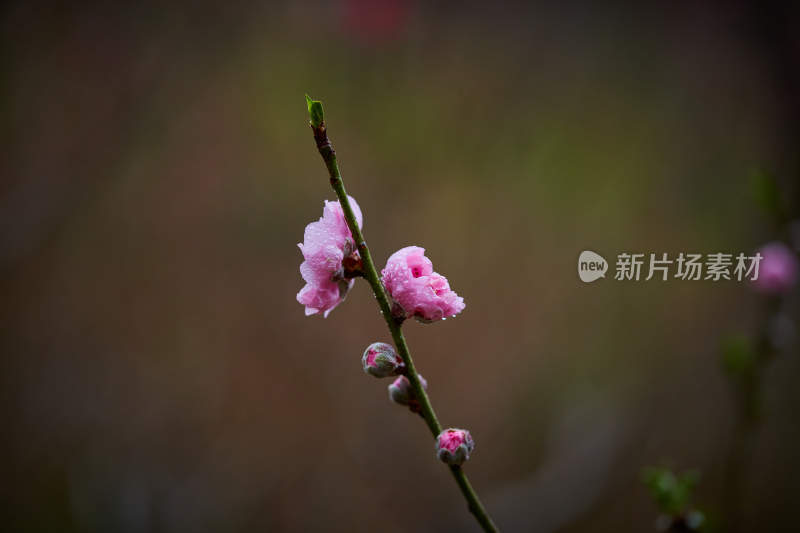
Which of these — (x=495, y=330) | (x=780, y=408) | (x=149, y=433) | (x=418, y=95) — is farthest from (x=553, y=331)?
(x=149, y=433)

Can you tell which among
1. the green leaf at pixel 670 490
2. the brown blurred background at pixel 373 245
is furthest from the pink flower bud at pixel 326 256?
the brown blurred background at pixel 373 245

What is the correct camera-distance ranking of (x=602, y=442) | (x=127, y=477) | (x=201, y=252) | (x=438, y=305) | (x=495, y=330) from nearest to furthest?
(x=438, y=305) → (x=127, y=477) → (x=602, y=442) → (x=201, y=252) → (x=495, y=330)

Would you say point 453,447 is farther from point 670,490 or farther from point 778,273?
point 778,273

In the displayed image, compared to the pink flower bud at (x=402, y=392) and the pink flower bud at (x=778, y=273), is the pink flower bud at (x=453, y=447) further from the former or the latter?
the pink flower bud at (x=778, y=273)

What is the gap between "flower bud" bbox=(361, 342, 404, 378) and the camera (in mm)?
408

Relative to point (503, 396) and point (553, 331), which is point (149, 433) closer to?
point (503, 396)

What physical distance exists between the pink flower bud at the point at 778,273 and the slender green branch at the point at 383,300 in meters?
1.07

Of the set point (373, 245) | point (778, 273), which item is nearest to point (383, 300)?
point (778, 273)

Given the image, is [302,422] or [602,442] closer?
[602,442]

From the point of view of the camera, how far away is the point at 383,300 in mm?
406

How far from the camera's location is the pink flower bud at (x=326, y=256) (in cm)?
42

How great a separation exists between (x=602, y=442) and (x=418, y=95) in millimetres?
1482

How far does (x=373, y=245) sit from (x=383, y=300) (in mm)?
1623

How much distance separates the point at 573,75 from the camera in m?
2.25
